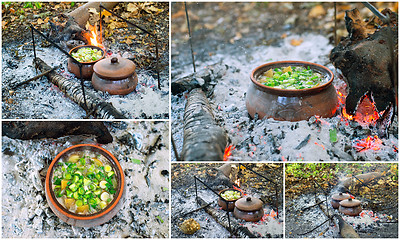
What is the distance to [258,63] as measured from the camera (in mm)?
6547

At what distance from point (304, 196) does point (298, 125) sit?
0.86 metres

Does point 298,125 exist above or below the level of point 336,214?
above

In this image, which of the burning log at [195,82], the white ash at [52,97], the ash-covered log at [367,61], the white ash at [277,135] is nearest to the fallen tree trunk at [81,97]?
the white ash at [52,97]

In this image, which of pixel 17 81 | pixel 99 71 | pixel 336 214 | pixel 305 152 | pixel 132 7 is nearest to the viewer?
pixel 305 152

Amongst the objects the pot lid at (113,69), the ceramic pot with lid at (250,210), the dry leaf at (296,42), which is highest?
the pot lid at (113,69)

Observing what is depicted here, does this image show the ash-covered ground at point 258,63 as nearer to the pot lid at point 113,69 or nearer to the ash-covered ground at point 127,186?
the ash-covered ground at point 127,186

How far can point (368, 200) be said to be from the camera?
4363mm

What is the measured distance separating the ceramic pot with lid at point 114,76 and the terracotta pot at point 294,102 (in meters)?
1.54

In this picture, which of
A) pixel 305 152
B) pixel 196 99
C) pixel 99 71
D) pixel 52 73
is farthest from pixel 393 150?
pixel 52 73

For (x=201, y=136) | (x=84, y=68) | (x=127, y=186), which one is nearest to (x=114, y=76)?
(x=84, y=68)

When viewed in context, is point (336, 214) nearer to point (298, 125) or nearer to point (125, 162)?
point (298, 125)

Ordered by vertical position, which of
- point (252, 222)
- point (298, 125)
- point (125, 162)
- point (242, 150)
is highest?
point (298, 125)

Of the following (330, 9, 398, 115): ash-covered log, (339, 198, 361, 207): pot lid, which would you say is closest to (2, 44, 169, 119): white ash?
(330, 9, 398, 115): ash-covered log

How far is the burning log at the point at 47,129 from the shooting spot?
3779 mm
